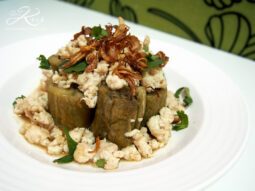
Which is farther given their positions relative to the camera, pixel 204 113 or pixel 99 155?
pixel 204 113

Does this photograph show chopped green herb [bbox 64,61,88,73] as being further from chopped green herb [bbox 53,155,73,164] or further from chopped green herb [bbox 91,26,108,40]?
chopped green herb [bbox 53,155,73,164]

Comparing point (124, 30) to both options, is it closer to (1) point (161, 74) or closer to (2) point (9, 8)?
(1) point (161, 74)

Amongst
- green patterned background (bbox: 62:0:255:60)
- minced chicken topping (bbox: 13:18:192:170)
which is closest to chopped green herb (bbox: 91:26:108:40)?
minced chicken topping (bbox: 13:18:192:170)

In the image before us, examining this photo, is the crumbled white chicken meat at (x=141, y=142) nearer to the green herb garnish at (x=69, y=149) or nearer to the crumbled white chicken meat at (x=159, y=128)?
the crumbled white chicken meat at (x=159, y=128)

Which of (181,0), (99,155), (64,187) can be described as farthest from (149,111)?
(181,0)

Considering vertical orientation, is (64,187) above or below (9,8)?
below

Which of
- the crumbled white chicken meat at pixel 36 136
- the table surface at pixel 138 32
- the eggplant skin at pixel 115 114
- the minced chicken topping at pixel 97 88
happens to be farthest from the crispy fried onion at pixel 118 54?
the table surface at pixel 138 32
